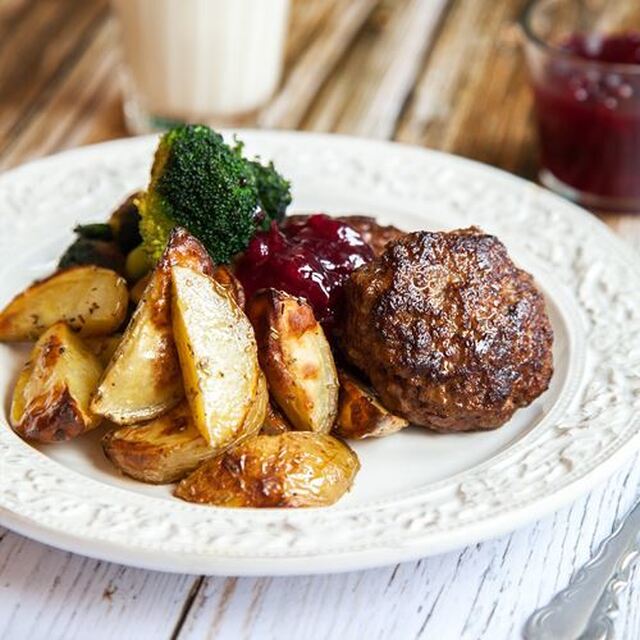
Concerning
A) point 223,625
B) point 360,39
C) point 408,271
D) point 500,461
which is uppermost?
point 408,271

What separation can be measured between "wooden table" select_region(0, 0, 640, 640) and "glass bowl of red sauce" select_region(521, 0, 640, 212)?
6.1 inches

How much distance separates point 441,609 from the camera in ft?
7.95

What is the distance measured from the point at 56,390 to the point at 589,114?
2342 millimetres

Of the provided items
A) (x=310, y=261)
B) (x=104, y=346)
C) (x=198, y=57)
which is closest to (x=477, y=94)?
(x=198, y=57)

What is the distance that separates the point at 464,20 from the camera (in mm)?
5777

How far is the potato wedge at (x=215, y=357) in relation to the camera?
2.48 meters

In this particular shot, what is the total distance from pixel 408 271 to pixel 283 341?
331mm

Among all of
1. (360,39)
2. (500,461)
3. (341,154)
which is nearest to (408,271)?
(500,461)

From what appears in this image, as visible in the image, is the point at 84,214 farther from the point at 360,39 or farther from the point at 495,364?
the point at 360,39

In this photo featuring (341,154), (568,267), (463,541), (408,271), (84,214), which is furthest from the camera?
(341,154)

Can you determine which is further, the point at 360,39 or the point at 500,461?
the point at 360,39

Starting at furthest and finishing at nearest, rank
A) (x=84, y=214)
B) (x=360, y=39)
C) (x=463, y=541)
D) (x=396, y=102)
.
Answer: (x=360, y=39) < (x=396, y=102) < (x=84, y=214) < (x=463, y=541)

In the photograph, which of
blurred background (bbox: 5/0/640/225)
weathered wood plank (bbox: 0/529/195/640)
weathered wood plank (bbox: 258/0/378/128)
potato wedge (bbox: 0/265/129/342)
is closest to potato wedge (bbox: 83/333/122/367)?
potato wedge (bbox: 0/265/129/342)

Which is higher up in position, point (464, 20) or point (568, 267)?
point (568, 267)
